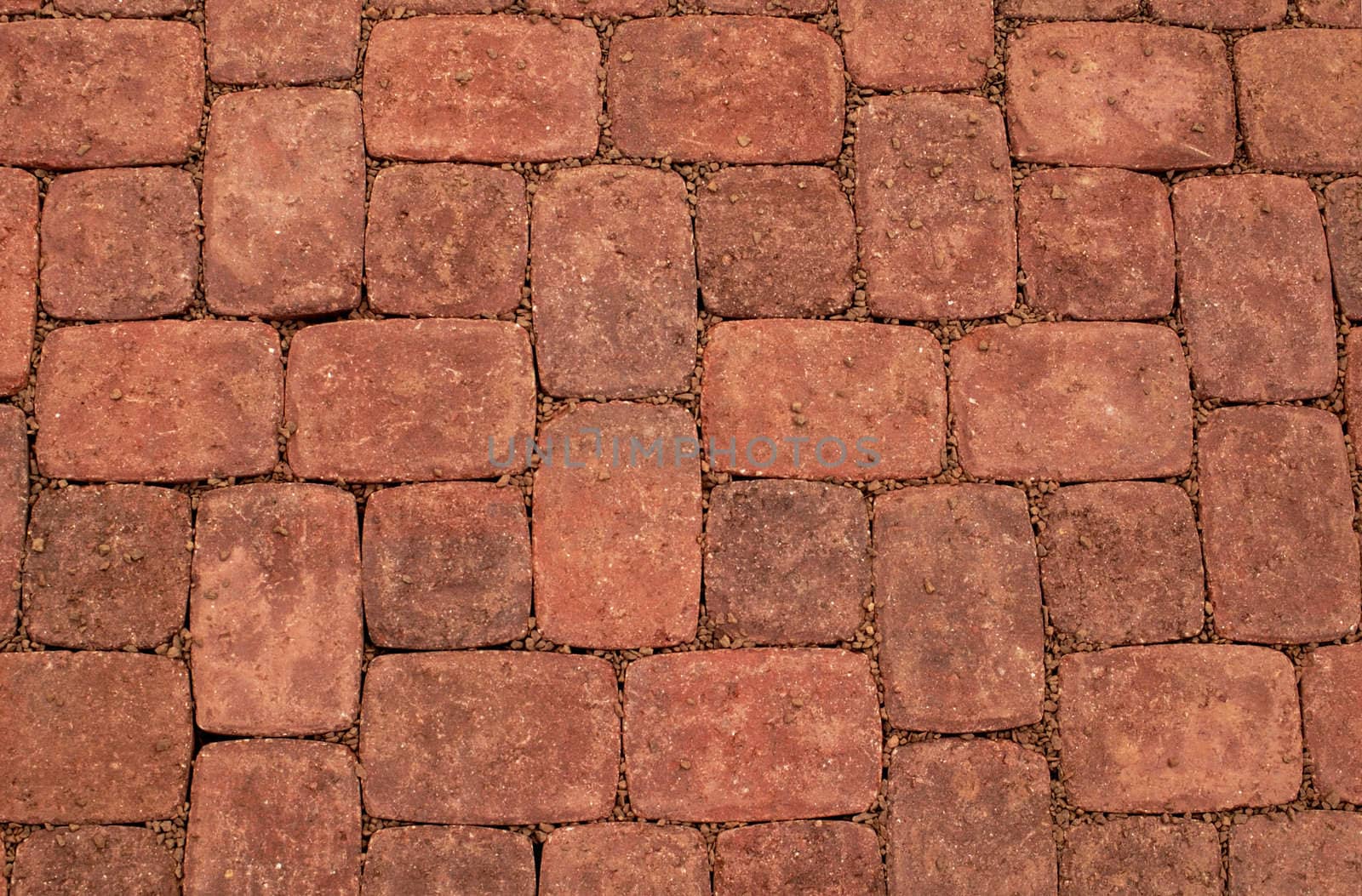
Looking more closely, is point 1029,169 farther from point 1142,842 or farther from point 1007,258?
point 1142,842

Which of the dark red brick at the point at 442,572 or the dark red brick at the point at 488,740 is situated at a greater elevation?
the dark red brick at the point at 442,572

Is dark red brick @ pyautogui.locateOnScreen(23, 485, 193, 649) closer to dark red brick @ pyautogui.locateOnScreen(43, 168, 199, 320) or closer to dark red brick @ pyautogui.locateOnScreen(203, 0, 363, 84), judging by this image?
dark red brick @ pyautogui.locateOnScreen(43, 168, 199, 320)

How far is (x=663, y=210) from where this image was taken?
6.18 feet

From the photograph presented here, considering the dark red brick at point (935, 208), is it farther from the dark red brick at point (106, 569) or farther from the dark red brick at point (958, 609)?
the dark red brick at point (106, 569)

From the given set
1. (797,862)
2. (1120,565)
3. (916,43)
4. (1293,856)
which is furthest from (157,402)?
(1293,856)

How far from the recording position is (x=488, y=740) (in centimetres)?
181

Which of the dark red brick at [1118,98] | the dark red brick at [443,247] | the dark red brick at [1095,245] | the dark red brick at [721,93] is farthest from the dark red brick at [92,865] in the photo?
the dark red brick at [1118,98]

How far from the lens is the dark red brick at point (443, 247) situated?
186cm

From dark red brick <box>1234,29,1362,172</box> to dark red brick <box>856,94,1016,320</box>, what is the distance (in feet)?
1.73

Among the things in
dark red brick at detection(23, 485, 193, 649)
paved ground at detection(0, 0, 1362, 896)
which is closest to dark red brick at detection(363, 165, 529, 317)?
paved ground at detection(0, 0, 1362, 896)

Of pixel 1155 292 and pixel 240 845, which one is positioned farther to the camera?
pixel 1155 292

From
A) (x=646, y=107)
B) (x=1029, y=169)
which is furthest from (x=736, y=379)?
(x=1029, y=169)

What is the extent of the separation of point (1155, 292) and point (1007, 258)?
0.99 feet

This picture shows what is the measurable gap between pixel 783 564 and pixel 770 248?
0.60m
